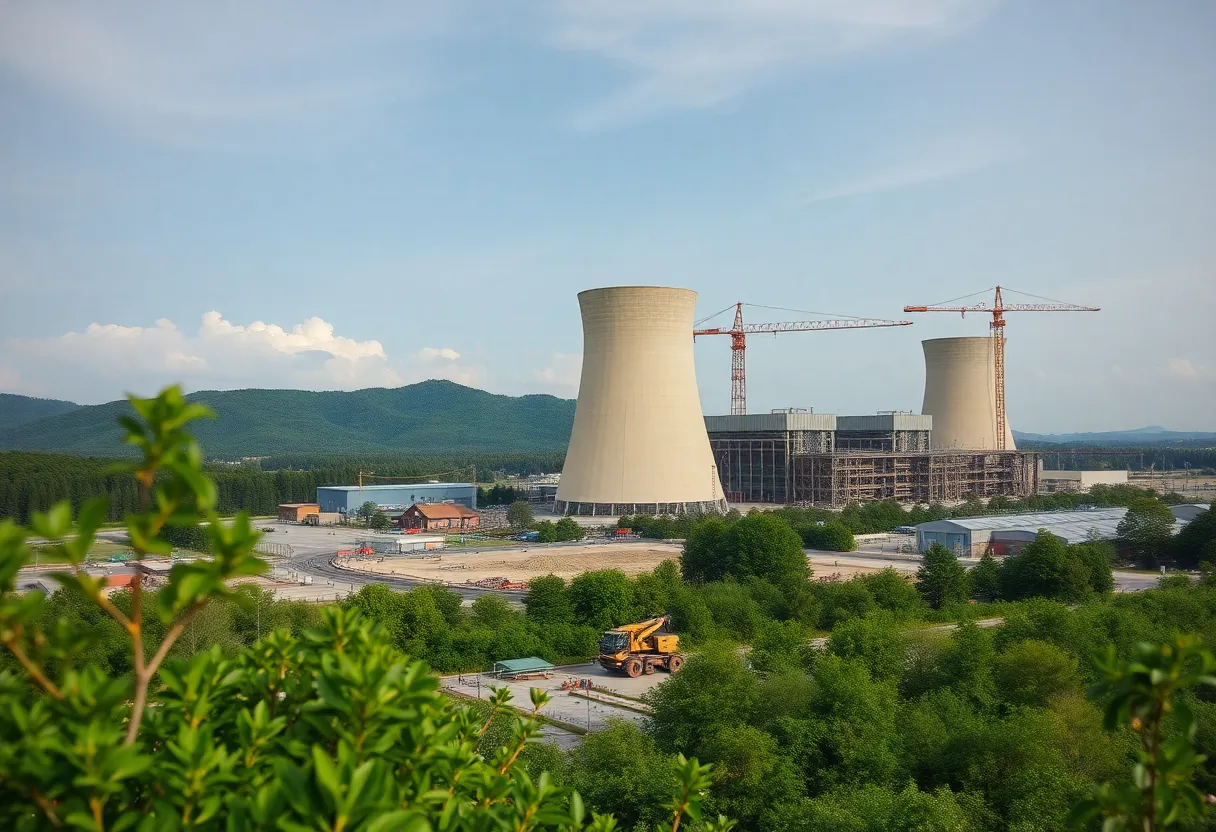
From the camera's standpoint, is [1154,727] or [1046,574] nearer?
[1154,727]

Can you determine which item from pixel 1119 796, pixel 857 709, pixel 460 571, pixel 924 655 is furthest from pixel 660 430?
pixel 1119 796

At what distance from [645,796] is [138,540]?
9162 millimetres

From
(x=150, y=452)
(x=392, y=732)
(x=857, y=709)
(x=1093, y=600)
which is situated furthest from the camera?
(x=1093, y=600)

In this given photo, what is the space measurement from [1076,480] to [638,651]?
58.0m

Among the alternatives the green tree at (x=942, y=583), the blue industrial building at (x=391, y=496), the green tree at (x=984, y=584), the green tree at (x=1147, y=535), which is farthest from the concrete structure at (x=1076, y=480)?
the green tree at (x=942, y=583)

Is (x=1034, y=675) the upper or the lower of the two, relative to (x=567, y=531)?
upper

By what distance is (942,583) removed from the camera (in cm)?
2316

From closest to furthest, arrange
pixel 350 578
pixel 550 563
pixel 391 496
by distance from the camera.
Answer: pixel 350 578 < pixel 550 563 < pixel 391 496

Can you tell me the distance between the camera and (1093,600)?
21.0 metres

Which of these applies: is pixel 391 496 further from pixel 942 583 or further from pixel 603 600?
pixel 942 583

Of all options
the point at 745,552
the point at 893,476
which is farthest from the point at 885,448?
the point at 745,552

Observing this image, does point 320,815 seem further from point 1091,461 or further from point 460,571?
point 1091,461

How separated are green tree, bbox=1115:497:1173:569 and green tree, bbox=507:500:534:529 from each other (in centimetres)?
2486

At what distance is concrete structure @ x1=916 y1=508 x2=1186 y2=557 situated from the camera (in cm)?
3372
